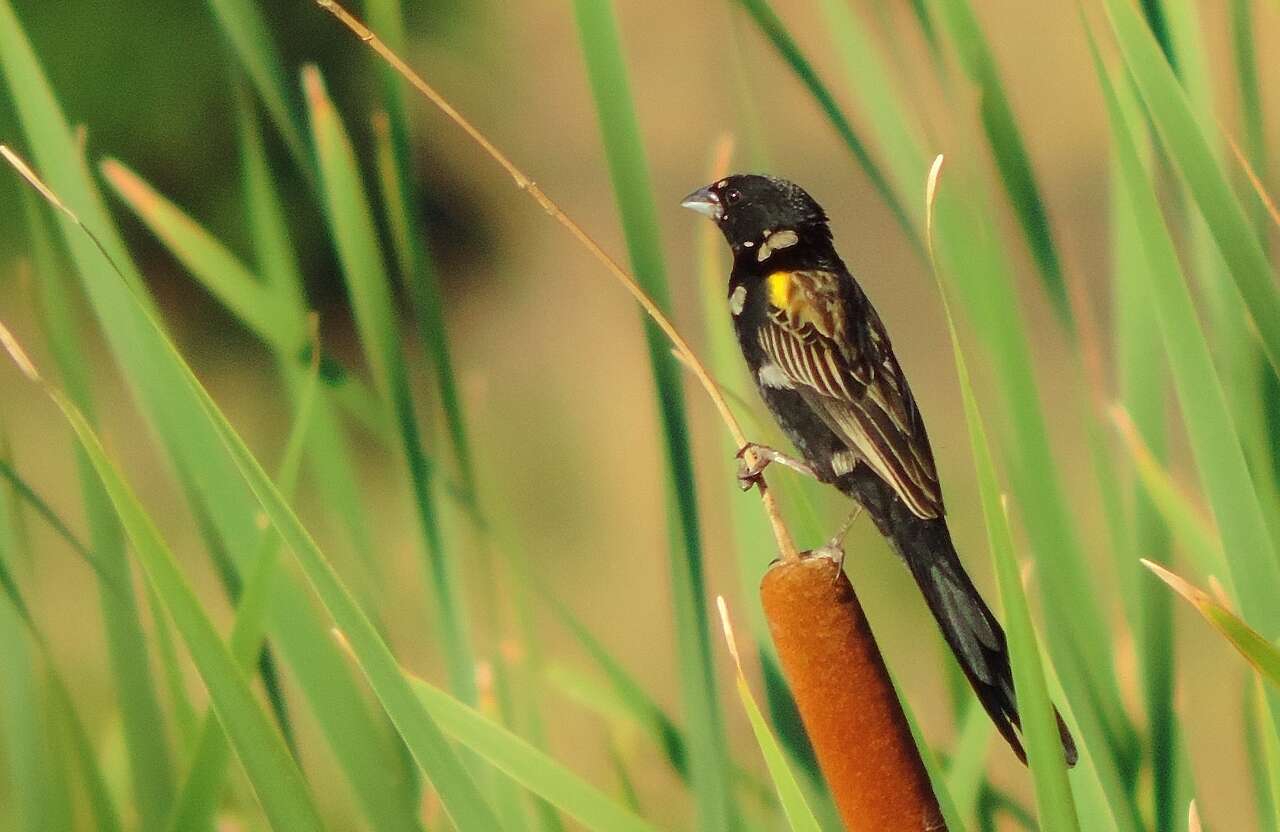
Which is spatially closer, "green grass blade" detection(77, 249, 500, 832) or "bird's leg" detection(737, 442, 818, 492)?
"green grass blade" detection(77, 249, 500, 832)

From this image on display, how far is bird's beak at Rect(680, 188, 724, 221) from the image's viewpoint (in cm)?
100

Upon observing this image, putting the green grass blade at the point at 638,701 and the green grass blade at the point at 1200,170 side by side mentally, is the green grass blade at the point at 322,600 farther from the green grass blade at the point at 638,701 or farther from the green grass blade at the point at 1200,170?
the green grass blade at the point at 1200,170

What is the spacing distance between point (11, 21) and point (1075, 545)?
0.59 metres

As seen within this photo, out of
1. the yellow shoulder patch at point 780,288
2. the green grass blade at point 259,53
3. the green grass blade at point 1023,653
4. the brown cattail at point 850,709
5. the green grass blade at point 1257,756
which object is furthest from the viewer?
the yellow shoulder patch at point 780,288

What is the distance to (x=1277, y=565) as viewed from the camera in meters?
0.62

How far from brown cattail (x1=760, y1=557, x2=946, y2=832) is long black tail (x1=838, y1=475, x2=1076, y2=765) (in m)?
0.07

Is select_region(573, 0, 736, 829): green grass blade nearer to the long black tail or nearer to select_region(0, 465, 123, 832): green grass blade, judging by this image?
the long black tail

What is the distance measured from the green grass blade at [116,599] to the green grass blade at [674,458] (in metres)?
0.32

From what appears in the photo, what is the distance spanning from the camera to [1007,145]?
2.31 ft

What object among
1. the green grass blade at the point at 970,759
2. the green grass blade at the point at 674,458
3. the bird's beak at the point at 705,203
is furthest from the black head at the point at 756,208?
the green grass blade at the point at 970,759

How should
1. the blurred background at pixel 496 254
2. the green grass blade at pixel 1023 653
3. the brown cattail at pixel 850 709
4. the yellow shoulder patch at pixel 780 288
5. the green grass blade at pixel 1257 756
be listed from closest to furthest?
the green grass blade at pixel 1023 653 < the brown cattail at pixel 850 709 < the green grass blade at pixel 1257 756 < the yellow shoulder patch at pixel 780 288 < the blurred background at pixel 496 254

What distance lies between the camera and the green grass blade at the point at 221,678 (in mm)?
502

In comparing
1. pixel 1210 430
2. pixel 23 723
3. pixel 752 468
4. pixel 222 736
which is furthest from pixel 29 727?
pixel 1210 430

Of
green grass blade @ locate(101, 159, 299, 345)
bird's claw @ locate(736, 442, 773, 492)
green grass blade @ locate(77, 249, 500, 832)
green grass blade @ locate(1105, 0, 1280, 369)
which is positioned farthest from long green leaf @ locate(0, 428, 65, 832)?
green grass blade @ locate(1105, 0, 1280, 369)
